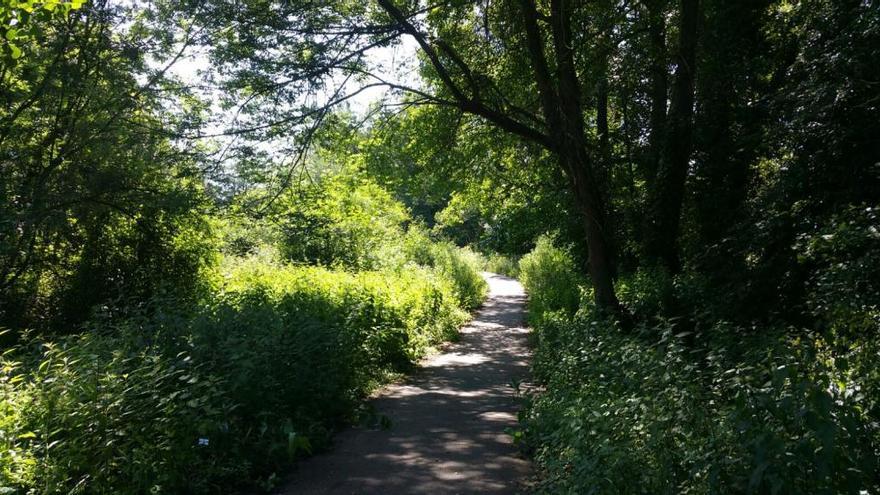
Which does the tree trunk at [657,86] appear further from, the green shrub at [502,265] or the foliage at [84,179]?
the green shrub at [502,265]

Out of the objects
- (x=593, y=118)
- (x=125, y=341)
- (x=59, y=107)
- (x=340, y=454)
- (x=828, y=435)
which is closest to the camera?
(x=828, y=435)

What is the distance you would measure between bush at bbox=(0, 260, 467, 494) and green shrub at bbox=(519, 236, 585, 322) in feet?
23.5

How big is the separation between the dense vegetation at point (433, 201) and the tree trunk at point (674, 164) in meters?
0.07

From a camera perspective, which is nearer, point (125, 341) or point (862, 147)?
point (125, 341)

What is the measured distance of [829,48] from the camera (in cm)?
752

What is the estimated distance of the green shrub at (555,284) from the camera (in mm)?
15541

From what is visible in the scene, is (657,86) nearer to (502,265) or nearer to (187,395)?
(187,395)

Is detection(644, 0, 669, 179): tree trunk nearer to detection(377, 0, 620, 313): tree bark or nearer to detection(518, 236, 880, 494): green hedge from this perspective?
detection(377, 0, 620, 313): tree bark

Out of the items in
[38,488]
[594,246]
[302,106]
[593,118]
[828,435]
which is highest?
[593,118]

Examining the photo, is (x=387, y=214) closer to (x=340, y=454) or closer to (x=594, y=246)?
(x=594, y=246)

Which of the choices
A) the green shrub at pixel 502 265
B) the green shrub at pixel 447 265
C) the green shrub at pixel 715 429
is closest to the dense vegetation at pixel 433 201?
the green shrub at pixel 715 429

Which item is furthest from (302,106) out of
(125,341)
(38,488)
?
(38,488)

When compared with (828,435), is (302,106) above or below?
above

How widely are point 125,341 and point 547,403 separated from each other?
480 centimetres
